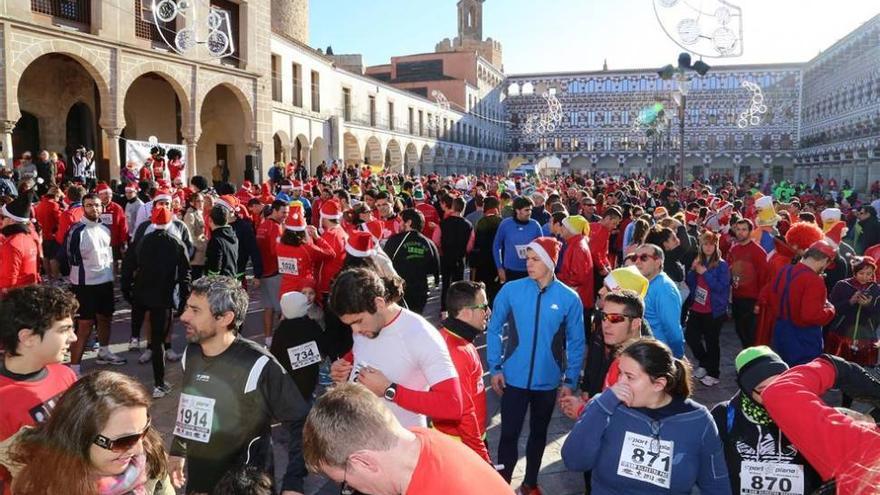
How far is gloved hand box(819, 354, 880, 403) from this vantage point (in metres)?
2.16

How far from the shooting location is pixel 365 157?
38625 millimetres

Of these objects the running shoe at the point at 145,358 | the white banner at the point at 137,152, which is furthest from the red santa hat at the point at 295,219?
the white banner at the point at 137,152

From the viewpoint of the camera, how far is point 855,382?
217 centimetres

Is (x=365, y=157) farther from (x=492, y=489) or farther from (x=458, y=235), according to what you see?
(x=492, y=489)

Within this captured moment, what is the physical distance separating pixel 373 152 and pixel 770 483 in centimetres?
3787

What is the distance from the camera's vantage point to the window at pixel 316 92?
1189 inches

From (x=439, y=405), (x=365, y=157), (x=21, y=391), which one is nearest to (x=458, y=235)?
(x=439, y=405)

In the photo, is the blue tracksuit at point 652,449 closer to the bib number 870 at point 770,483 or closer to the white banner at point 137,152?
the bib number 870 at point 770,483

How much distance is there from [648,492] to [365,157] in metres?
37.1

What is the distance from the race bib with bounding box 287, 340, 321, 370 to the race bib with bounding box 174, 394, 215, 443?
136 cm

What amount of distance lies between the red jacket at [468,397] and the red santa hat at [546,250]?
937mm

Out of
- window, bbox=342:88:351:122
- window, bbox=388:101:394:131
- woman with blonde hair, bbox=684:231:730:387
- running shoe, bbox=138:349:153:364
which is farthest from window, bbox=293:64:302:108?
woman with blonde hair, bbox=684:231:730:387

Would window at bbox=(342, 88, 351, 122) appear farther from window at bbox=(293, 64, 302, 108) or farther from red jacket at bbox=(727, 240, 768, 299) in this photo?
red jacket at bbox=(727, 240, 768, 299)

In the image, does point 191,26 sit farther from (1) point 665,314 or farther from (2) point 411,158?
(2) point 411,158
